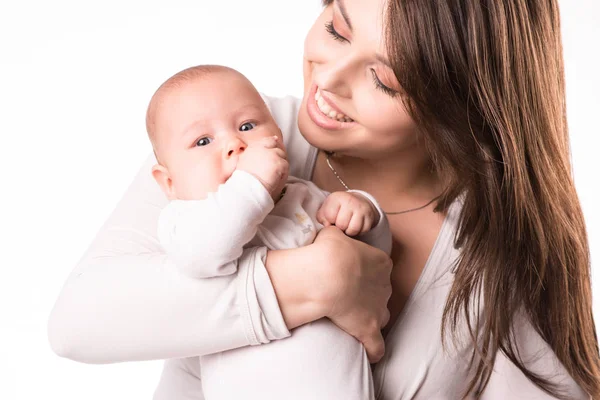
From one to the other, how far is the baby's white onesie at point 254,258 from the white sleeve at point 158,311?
1.6 inches

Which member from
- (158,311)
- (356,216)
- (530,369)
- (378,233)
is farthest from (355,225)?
(530,369)

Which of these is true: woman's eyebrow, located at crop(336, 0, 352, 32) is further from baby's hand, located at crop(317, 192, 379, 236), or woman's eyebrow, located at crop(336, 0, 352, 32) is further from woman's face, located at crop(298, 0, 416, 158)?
baby's hand, located at crop(317, 192, 379, 236)

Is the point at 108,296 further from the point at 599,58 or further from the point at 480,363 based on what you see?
the point at 599,58

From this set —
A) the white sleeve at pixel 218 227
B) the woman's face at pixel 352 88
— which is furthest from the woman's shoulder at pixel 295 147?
the white sleeve at pixel 218 227

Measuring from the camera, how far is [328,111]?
197cm

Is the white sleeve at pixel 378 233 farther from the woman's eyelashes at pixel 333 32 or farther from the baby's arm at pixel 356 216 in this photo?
the woman's eyelashes at pixel 333 32

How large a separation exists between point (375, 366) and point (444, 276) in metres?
0.28

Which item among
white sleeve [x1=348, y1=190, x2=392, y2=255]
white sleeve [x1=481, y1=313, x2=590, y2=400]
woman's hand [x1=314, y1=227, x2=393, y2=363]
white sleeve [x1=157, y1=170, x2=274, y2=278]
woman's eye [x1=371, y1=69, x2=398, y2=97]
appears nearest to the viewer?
white sleeve [x1=157, y1=170, x2=274, y2=278]

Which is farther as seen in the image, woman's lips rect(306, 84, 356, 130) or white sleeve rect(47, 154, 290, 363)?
woman's lips rect(306, 84, 356, 130)

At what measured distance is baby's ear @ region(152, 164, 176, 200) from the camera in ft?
6.32

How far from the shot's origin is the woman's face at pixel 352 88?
6.10 feet

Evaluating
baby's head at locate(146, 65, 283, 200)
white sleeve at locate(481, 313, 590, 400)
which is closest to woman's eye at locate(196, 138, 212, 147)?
baby's head at locate(146, 65, 283, 200)

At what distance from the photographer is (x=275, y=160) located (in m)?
1.75

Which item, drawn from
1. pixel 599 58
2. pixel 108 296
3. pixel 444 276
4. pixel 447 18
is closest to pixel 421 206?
pixel 444 276
